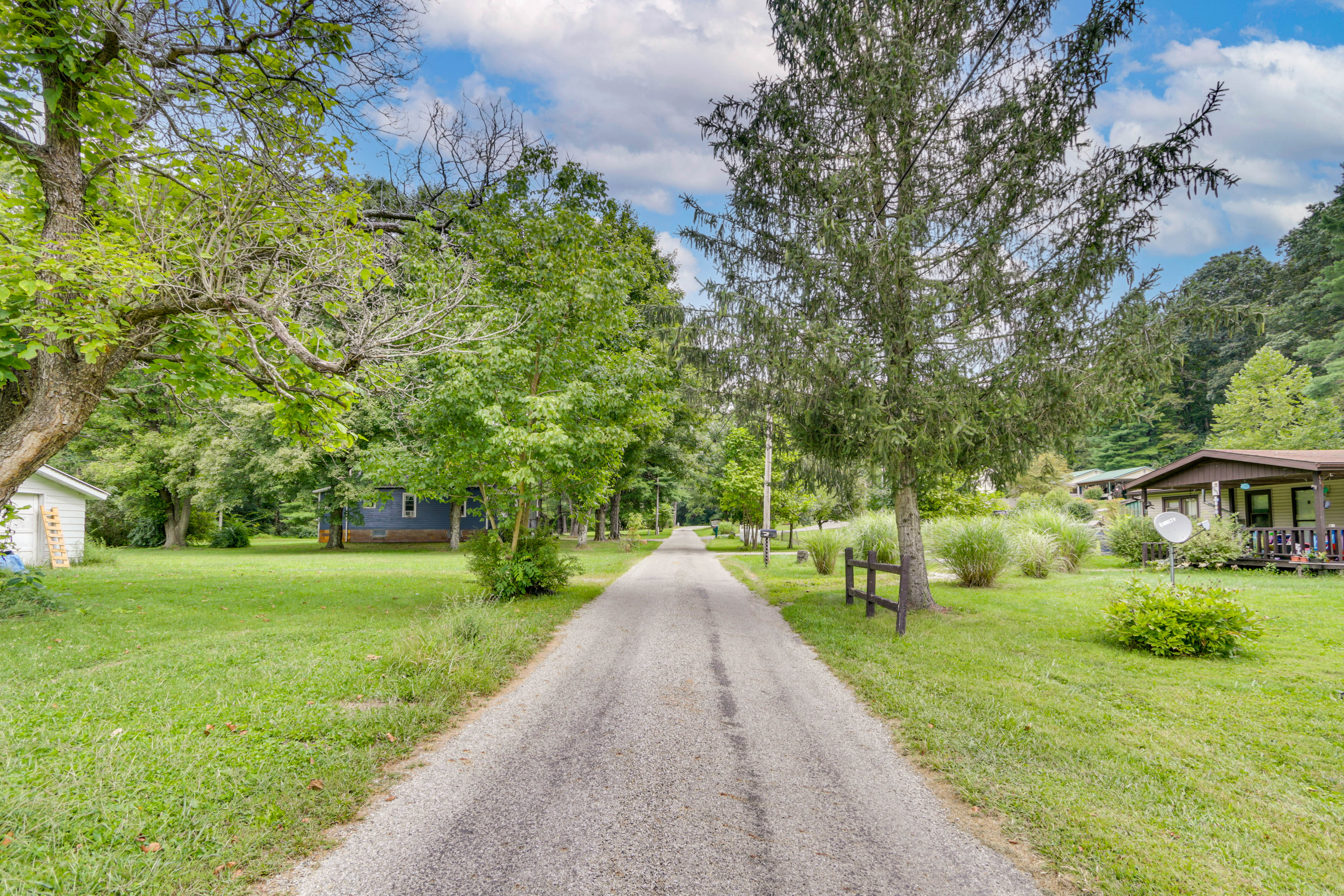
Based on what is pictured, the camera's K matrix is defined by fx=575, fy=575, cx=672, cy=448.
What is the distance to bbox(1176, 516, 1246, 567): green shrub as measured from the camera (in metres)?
16.0

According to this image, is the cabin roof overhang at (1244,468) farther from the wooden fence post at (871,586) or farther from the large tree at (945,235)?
the wooden fence post at (871,586)

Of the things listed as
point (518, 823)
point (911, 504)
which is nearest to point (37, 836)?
point (518, 823)

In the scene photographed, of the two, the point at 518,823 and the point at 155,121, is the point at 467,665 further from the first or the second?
the point at 155,121

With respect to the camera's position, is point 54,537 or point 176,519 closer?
point 54,537

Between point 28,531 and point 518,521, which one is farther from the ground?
point 518,521

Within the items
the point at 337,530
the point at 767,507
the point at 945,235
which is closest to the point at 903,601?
the point at 945,235

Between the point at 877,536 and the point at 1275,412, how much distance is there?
97.5 feet

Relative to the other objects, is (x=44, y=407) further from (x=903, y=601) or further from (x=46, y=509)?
(x=46, y=509)

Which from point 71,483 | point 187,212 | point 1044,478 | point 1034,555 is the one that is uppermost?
point 187,212

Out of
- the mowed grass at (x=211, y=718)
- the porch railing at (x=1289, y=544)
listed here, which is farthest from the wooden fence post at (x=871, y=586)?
Answer: the porch railing at (x=1289, y=544)

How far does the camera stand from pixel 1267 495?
66.9 feet

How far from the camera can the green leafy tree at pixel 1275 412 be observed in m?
28.5

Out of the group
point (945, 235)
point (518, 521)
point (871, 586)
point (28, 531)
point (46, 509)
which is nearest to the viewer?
point (871, 586)

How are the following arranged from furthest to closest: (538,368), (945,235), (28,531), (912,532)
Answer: (28,531)
(538,368)
(912,532)
(945,235)
